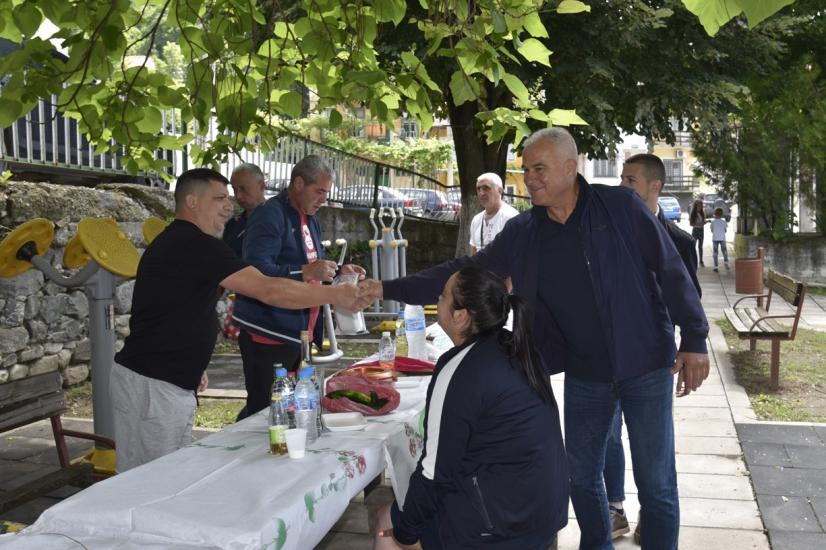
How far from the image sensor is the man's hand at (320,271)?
201 inches

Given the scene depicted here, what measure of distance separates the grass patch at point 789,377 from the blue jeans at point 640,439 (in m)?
4.19

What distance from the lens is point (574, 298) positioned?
378 cm

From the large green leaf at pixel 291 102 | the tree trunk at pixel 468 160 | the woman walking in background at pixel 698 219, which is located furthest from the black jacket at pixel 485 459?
the woman walking in background at pixel 698 219

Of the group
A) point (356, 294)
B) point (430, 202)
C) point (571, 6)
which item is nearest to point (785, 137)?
point (430, 202)

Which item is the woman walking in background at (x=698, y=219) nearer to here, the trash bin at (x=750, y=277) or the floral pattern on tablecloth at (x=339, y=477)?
the trash bin at (x=750, y=277)

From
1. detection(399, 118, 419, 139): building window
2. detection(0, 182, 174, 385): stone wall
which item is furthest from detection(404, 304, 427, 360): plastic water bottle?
detection(399, 118, 419, 139): building window

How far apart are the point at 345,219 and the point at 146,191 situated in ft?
23.6

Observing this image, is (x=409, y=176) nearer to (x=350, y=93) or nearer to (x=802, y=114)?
(x=802, y=114)

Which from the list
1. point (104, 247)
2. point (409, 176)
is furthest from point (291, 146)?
point (104, 247)

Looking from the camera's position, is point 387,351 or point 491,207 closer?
point 387,351

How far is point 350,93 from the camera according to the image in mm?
5109

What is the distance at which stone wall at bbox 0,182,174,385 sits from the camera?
801 cm

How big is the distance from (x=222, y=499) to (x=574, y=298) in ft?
5.88

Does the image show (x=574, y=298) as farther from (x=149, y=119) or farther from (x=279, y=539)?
(x=149, y=119)
